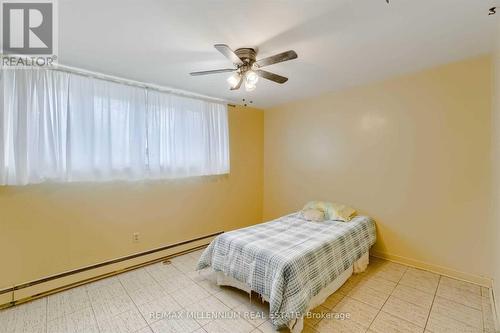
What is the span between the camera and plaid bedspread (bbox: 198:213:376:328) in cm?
173

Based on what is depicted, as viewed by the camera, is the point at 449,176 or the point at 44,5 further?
the point at 449,176

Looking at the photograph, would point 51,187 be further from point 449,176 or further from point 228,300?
point 449,176

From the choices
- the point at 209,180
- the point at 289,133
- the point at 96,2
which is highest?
the point at 96,2

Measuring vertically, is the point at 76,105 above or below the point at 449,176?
above

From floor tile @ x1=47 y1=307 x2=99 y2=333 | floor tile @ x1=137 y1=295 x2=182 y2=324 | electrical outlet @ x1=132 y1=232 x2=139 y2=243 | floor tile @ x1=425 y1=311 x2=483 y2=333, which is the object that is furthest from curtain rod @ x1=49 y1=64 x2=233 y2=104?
floor tile @ x1=425 y1=311 x2=483 y2=333

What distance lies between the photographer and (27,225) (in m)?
2.16

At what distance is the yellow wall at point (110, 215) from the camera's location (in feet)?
6.98

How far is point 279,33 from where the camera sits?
1.78m

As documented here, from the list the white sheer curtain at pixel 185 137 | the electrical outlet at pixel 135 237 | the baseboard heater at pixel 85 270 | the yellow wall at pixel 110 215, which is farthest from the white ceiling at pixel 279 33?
the baseboard heater at pixel 85 270

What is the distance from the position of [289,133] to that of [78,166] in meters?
3.05

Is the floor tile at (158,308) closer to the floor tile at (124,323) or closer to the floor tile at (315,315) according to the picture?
the floor tile at (124,323)

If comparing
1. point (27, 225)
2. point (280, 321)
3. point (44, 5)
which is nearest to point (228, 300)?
point (280, 321)

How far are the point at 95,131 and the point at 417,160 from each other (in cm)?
372

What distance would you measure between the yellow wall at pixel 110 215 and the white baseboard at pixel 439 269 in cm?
227
